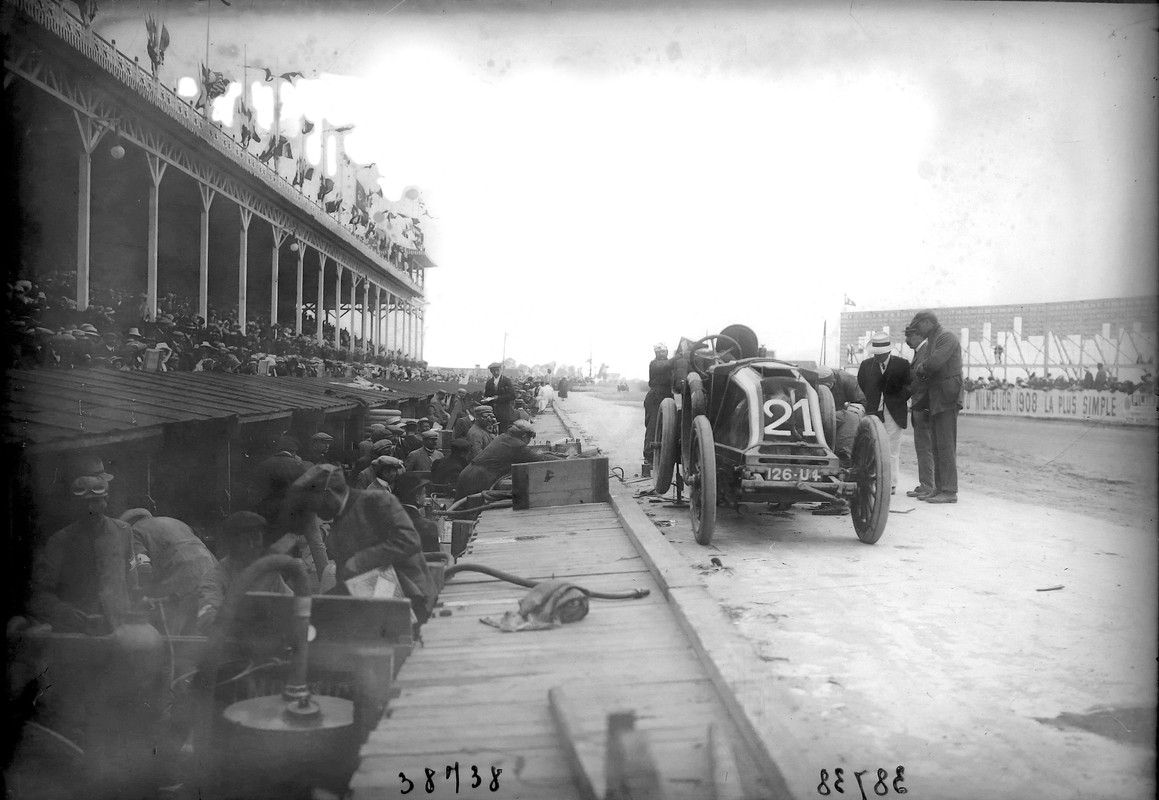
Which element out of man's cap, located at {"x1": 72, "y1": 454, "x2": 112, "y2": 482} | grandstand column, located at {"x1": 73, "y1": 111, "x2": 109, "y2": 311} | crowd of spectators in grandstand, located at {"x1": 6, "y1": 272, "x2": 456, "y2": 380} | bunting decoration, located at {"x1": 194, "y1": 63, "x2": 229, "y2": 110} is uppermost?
bunting decoration, located at {"x1": 194, "y1": 63, "x2": 229, "y2": 110}

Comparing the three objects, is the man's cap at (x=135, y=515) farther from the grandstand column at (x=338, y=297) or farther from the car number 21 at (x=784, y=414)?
the car number 21 at (x=784, y=414)

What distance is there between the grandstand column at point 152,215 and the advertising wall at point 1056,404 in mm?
20529

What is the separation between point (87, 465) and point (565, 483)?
3.69 meters

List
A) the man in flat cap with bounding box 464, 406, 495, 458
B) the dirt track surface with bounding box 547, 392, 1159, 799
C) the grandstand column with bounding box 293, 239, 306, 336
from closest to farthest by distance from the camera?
1. the dirt track surface with bounding box 547, 392, 1159, 799
2. the grandstand column with bounding box 293, 239, 306, 336
3. the man in flat cap with bounding box 464, 406, 495, 458

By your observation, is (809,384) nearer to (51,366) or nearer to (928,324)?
(928,324)

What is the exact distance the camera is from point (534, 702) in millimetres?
3299

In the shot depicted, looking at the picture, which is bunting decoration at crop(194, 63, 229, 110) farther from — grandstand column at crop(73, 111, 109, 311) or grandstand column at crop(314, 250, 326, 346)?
grandstand column at crop(314, 250, 326, 346)

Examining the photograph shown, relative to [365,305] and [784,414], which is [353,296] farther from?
[784,414]

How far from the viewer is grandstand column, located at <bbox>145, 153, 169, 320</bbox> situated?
475 cm

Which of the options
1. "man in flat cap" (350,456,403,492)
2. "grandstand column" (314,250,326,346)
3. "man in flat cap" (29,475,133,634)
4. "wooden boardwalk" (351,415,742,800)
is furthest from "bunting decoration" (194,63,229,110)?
"wooden boardwalk" (351,415,742,800)

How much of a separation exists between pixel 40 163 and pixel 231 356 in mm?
2307

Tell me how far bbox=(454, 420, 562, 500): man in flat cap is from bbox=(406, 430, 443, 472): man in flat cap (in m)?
0.56

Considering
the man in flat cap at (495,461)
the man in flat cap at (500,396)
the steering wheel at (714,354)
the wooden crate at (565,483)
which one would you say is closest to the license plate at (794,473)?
the steering wheel at (714,354)

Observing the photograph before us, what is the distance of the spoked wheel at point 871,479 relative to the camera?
Answer: 5.82m
